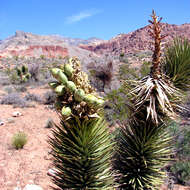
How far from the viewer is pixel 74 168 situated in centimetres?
251

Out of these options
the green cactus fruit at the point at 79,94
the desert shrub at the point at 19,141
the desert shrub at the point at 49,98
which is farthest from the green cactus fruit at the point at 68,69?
the desert shrub at the point at 49,98

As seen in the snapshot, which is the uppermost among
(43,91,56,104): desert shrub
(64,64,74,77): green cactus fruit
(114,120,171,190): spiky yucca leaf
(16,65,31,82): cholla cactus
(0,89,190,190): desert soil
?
(64,64,74,77): green cactus fruit

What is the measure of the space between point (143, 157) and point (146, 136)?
325 mm

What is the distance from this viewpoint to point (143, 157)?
9.71 feet

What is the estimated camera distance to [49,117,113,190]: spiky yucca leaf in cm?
233

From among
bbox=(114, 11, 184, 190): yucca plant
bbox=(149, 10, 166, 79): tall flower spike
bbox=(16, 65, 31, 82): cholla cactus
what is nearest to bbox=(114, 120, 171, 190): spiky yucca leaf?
bbox=(114, 11, 184, 190): yucca plant

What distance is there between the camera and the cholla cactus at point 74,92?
2049 mm

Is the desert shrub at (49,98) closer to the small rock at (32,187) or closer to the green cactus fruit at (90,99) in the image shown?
the small rock at (32,187)

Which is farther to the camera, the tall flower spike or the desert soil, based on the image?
the desert soil

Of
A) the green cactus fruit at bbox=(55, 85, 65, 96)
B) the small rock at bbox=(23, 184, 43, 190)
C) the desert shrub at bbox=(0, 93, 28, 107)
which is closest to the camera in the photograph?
the green cactus fruit at bbox=(55, 85, 65, 96)

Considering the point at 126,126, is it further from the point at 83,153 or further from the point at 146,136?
the point at 83,153

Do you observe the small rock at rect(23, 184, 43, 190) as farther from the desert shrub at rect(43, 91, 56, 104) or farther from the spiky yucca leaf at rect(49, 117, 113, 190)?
the desert shrub at rect(43, 91, 56, 104)

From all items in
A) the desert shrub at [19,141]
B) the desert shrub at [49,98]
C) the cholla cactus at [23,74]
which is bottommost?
the desert shrub at [19,141]

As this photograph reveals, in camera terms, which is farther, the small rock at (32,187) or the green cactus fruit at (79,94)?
the small rock at (32,187)
